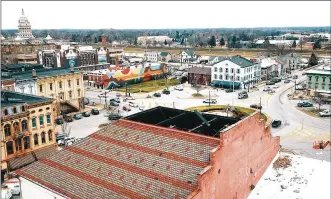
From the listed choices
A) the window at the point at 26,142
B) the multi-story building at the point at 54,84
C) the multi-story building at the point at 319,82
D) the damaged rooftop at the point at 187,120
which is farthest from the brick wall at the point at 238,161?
the multi-story building at the point at 319,82

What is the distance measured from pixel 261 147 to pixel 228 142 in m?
8.08

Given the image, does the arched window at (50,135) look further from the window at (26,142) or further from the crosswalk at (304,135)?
the crosswalk at (304,135)

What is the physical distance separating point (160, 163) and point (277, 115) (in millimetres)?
46598

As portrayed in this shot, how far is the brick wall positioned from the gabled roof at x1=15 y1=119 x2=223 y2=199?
0.89 m

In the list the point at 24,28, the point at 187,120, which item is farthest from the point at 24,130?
the point at 24,28

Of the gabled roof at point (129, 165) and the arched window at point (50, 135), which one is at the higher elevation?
the gabled roof at point (129, 165)

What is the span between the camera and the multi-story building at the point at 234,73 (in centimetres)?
9319

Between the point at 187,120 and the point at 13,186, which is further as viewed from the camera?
the point at 13,186

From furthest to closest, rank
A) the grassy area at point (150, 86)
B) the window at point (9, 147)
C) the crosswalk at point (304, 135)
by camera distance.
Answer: the grassy area at point (150, 86) → the crosswalk at point (304, 135) → the window at point (9, 147)

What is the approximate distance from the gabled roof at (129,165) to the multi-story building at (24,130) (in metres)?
12.8

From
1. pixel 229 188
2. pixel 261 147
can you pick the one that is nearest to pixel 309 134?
pixel 261 147

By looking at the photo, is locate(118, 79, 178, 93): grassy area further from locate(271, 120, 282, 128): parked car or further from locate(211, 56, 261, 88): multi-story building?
locate(271, 120, 282, 128): parked car

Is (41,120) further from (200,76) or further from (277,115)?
(200,76)

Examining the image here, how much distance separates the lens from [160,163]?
2505 centimetres
